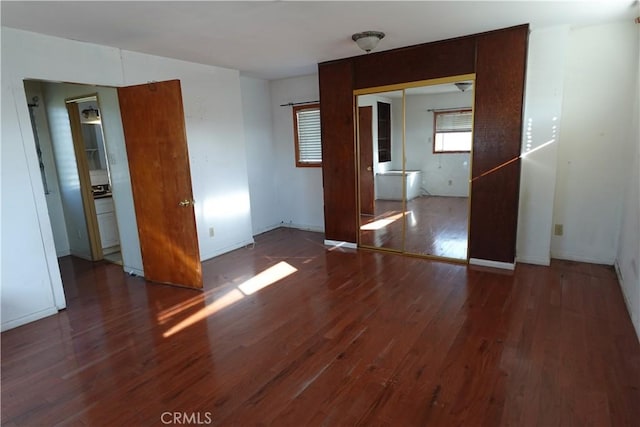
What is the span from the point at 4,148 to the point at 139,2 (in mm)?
1632

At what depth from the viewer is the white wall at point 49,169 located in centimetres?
455

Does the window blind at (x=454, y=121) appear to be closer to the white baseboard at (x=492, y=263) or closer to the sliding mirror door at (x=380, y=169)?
the sliding mirror door at (x=380, y=169)

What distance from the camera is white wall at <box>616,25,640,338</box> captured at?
2.72 m

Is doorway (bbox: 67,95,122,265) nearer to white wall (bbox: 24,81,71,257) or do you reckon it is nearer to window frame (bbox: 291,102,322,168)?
white wall (bbox: 24,81,71,257)

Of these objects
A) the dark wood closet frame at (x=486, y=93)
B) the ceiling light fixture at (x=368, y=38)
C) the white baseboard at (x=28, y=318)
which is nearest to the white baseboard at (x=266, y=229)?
the dark wood closet frame at (x=486, y=93)

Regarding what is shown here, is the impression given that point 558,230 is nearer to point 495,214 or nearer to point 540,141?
point 495,214

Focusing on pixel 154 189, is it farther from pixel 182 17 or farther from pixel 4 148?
pixel 182 17

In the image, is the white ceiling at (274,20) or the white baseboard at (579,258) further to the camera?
the white baseboard at (579,258)

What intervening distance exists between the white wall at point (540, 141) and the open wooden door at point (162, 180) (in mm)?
3465

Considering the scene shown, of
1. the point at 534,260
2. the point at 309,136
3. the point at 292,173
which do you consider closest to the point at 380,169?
the point at 309,136

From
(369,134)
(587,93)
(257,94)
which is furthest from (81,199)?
(587,93)

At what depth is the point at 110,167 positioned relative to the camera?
4059 mm

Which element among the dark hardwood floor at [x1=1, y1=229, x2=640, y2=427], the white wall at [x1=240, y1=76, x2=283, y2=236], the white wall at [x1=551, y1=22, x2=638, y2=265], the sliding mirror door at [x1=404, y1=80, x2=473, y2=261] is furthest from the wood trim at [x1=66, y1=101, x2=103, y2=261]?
the white wall at [x1=551, y1=22, x2=638, y2=265]

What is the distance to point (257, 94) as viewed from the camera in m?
5.62
